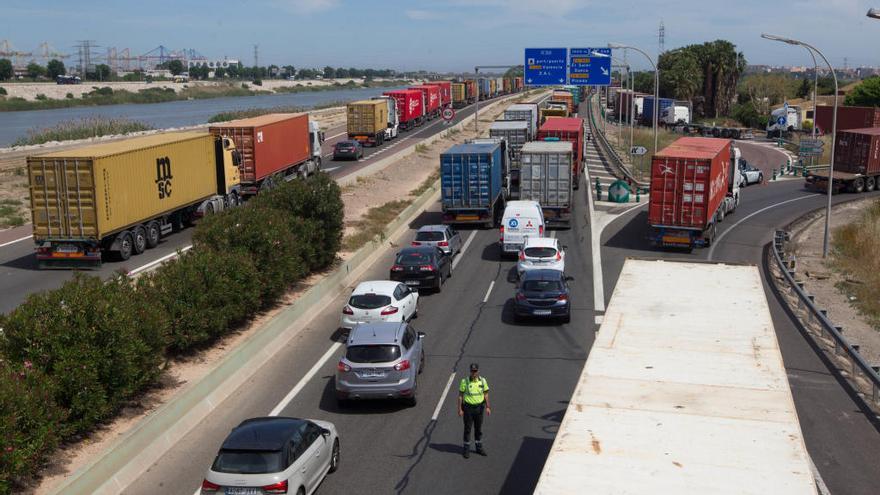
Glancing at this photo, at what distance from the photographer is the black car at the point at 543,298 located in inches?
927

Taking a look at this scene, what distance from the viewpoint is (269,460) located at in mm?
12234

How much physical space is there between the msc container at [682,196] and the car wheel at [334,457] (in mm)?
22377

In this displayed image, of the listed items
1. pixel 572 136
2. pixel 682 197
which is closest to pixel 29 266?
pixel 682 197

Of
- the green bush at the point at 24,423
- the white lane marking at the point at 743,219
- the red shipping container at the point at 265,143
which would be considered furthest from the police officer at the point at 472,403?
the red shipping container at the point at 265,143

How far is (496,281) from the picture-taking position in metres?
29.5

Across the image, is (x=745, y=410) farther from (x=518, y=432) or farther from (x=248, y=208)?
(x=248, y=208)

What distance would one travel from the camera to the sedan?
12.0 meters

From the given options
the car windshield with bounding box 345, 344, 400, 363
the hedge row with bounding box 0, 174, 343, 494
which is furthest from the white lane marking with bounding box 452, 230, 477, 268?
the car windshield with bounding box 345, 344, 400, 363

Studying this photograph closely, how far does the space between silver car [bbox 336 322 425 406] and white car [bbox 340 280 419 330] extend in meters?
4.62

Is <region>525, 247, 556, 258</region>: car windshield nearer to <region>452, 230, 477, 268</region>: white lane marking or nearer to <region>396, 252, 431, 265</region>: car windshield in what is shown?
<region>396, 252, 431, 265</region>: car windshield

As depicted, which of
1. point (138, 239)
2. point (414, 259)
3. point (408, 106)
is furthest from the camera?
point (408, 106)

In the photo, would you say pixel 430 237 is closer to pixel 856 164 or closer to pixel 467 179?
pixel 467 179

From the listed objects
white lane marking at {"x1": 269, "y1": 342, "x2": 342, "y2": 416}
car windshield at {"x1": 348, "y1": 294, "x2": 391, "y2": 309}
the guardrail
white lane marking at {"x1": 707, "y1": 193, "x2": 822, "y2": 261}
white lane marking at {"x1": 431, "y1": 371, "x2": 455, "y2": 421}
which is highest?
car windshield at {"x1": 348, "y1": 294, "x2": 391, "y2": 309}

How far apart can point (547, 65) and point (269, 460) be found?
47420 millimetres
